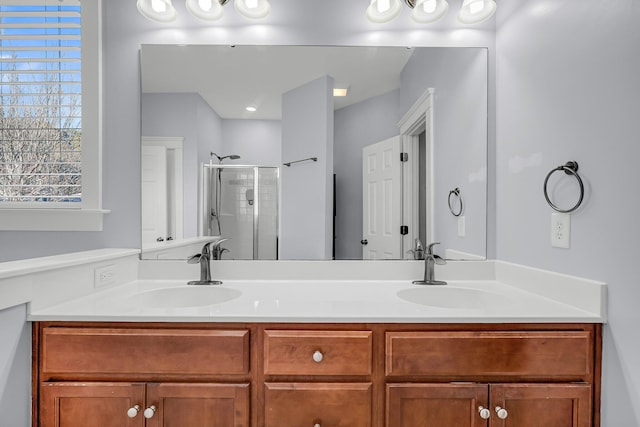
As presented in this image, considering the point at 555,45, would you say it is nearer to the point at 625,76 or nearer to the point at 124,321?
the point at 625,76

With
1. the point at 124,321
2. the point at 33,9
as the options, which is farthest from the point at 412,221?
the point at 33,9

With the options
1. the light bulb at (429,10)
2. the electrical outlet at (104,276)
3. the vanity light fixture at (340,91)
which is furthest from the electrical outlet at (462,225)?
the electrical outlet at (104,276)

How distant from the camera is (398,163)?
1.67 metres

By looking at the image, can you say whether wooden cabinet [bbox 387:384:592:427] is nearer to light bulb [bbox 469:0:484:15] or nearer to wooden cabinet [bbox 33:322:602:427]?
wooden cabinet [bbox 33:322:602:427]

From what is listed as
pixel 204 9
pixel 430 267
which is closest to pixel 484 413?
pixel 430 267

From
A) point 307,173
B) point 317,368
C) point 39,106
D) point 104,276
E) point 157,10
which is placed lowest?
point 317,368

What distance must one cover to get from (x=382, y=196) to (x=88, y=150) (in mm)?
1449

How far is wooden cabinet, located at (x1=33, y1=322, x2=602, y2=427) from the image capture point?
1046 millimetres

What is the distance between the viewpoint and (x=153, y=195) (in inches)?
64.0

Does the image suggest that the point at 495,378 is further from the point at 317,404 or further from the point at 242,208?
the point at 242,208

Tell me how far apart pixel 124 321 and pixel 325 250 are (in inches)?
35.6

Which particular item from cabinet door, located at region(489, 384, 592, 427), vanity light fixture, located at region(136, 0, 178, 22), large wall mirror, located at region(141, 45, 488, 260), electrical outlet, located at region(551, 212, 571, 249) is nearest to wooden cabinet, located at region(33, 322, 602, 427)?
cabinet door, located at region(489, 384, 592, 427)

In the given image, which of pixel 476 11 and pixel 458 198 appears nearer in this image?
pixel 476 11

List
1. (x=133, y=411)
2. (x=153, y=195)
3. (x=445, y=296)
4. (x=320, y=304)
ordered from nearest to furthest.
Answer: (x=133, y=411)
(x=320, y=304)
(x=445, y=296)
(x=153, y=195)
